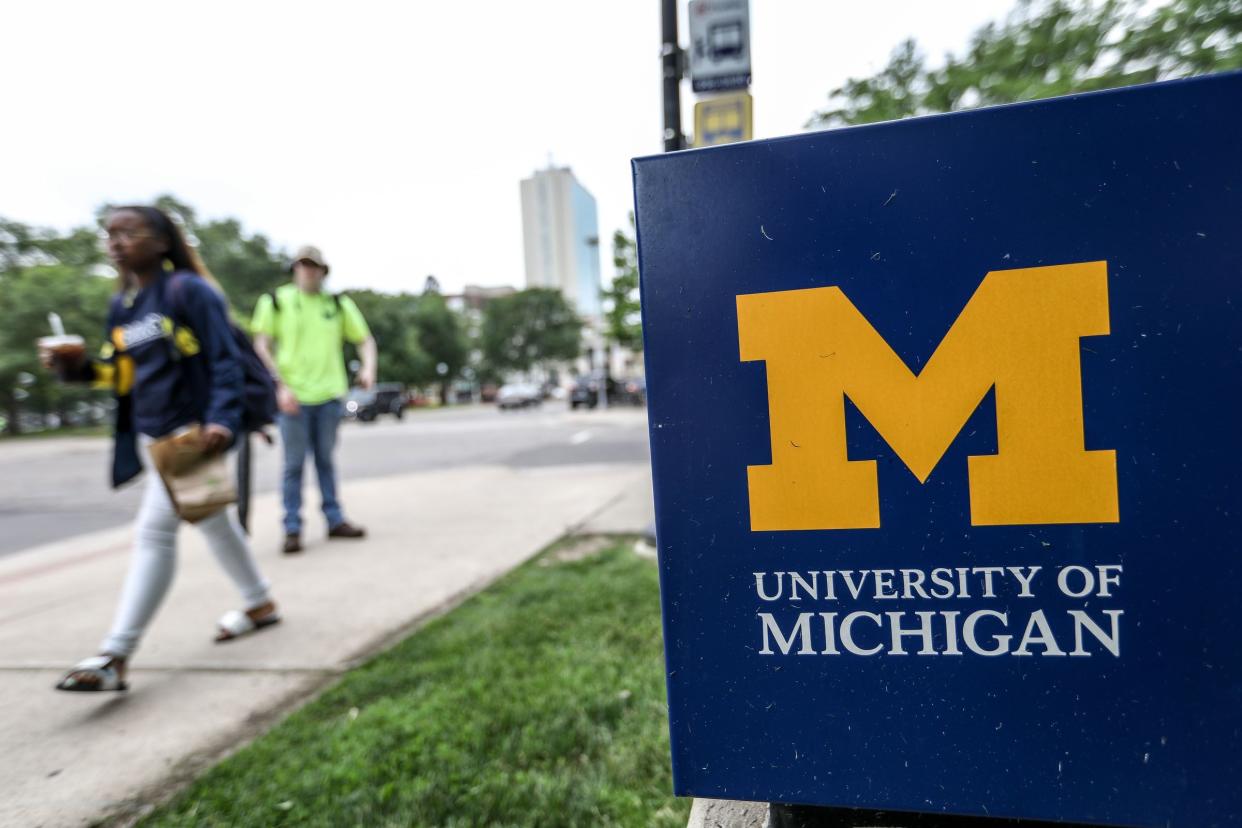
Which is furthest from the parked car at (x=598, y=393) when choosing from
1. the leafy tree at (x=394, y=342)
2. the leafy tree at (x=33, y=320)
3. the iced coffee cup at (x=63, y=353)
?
the leafy tree at (x=394, y=342)

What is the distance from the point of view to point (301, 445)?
15.4 ft

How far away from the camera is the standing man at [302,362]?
Result: 15.2ft

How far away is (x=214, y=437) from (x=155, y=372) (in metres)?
0.32

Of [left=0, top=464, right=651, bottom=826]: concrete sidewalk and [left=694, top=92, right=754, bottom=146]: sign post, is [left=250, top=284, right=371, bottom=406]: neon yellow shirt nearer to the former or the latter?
[left=0, top=464, right=651, bottom=826]: concrete sidewalk

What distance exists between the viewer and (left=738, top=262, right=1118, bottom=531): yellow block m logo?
0.99 meters

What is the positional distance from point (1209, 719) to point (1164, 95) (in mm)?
798

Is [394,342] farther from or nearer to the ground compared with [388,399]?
farther from the ground

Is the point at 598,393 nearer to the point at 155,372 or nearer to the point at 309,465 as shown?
the point at 309,465

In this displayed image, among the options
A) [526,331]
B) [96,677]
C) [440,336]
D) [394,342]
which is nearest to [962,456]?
[96,677]

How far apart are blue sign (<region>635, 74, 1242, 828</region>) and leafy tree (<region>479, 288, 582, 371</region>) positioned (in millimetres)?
80327

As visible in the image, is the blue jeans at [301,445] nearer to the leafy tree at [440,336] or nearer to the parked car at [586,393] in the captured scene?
the parked car at [586,393]

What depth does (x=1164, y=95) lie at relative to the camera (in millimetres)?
952

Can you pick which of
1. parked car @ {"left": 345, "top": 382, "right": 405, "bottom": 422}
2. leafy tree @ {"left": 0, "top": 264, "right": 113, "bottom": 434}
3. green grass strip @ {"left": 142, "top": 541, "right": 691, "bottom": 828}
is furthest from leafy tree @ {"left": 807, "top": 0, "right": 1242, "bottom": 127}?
leafy tree @ {"left": 0, "top": 264, "right": 113, "bottom": 434}

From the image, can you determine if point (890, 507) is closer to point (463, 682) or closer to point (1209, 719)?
point (1209, 719)
